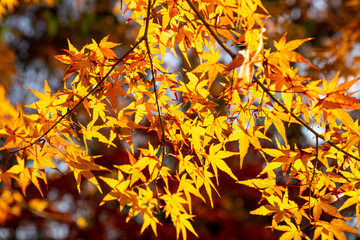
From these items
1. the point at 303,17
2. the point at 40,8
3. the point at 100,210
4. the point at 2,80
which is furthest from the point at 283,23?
the point at 40,8

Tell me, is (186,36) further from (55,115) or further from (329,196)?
(329,196)

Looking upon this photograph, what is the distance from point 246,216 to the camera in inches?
147

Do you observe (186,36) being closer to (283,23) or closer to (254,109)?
(254,109)

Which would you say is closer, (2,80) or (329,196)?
(329,196)

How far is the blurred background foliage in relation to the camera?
9.17 feet

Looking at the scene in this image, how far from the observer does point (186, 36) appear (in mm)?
863

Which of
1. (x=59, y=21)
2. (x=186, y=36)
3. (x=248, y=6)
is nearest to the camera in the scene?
(x=248, y=6)

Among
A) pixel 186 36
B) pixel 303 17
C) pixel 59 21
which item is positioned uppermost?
pixel 59 21

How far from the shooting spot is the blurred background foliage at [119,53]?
2.79 meters

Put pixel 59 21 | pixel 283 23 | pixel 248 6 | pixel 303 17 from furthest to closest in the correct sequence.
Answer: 1. pixel 59 21
2. pixel 303 17
3. pixel 283 23
4. pixel 248 6

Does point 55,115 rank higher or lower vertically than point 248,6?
lower

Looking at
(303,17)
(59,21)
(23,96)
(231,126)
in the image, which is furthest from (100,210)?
(303,17)

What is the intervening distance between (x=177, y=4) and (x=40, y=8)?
5.36m

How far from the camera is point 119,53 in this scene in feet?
15.3
